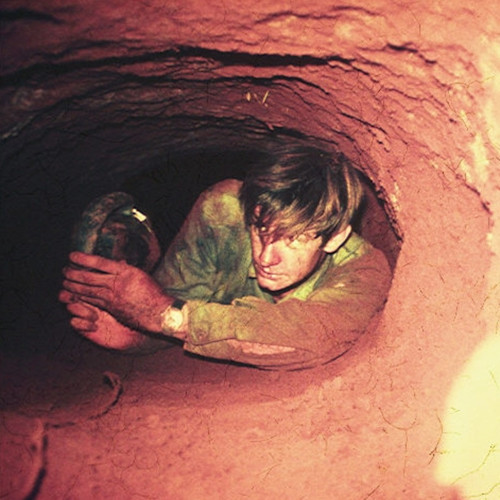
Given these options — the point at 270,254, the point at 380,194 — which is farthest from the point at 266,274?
the point at 380,194

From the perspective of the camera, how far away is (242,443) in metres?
1.37

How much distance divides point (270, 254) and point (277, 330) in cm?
37

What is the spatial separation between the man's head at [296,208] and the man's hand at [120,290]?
1.79ft

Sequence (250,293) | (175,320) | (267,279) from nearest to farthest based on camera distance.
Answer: (175,320)
(267,279)
(250,293)

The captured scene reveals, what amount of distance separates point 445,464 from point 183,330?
1155 mm

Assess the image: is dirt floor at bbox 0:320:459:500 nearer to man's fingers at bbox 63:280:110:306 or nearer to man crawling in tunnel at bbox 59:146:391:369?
man crawling in tunnel at bbox 59:146:391:369

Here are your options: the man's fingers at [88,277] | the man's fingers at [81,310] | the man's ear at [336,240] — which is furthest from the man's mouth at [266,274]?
the man's fingers at [81,310]

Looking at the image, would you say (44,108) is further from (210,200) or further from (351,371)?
(351,371)

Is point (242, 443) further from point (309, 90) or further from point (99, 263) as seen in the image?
point (309, 90)

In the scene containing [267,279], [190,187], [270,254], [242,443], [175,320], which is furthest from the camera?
[190,187]

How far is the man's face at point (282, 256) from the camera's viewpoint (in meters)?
2.04

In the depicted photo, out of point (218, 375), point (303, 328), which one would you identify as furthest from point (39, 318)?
point (303, 328)

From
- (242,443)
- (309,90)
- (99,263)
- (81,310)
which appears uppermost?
(309,90)

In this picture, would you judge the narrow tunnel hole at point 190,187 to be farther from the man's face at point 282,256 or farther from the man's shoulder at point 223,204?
the man's face at point 282,256
